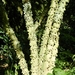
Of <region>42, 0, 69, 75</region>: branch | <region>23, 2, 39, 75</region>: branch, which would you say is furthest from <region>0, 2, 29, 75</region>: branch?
<region>42, 0, 69, 75</region>: branch

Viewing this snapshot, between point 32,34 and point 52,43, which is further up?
point 32,34

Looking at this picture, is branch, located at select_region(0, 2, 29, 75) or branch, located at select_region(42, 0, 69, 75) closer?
branch, located at select_region(42, 0, 69, 75)

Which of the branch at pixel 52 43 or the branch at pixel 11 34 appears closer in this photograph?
the branch at pixel 52 43

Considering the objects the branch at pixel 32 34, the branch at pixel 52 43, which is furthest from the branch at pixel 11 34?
the branch at pixel 52 43

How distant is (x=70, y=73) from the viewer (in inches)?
176

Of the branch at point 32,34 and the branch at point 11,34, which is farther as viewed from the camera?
the branch at point 11,34

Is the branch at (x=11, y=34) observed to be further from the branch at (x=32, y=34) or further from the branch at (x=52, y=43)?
the branch at (x=52, y=43)

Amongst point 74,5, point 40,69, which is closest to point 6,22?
point 40,69

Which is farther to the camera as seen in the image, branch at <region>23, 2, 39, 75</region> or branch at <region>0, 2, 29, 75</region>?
branch at <region>0, 2, 29, 75</region>

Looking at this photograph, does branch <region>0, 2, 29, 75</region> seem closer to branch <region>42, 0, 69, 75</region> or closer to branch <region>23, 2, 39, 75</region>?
branch <region>23, 2, 39, 75</region>

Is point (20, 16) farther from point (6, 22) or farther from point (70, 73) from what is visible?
point (70, 73)

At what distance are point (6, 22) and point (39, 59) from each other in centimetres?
111

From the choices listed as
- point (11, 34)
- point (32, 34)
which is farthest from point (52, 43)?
point (11, 34)

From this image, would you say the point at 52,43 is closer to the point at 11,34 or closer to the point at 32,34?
the point at 32,34
